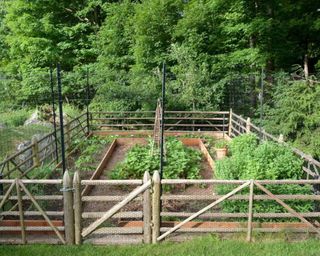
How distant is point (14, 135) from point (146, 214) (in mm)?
9525

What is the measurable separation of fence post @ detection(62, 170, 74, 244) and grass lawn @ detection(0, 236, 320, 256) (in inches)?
6.9

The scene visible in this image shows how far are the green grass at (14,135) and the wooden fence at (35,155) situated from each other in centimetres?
119

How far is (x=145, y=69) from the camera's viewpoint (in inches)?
632

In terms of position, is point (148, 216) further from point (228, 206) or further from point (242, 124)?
point (242, 124)

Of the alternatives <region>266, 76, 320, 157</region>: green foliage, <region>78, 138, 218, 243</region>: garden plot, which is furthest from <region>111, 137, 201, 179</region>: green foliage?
<region>266, 76, 320, 157</region>: green foliage

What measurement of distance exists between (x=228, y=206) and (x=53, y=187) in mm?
3742

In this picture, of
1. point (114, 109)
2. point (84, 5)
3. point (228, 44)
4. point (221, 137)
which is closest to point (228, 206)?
point (221, 137)

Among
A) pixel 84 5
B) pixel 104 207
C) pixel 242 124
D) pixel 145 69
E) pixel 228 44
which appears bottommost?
pixel 104 207

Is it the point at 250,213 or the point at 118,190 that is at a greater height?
the point at 250,213

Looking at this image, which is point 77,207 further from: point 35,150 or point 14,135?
point 14,135

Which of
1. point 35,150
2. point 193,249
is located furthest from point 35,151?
point 193,249

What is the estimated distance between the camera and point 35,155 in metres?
8.05

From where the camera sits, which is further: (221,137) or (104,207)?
(221,137)

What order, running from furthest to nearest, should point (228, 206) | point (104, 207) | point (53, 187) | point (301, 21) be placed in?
point (301, 21), point (53, 187), point (104, 207), point (228, 206)
